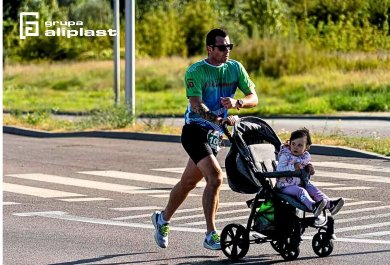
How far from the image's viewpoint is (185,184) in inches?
411

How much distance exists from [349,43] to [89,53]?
19500mm

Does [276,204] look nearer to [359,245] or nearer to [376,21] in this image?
[359,245]

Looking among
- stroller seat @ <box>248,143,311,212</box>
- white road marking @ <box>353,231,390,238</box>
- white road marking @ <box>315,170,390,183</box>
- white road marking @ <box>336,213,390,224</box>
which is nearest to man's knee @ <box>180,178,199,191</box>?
stroller seat @ <box>248,143,311,212</box>

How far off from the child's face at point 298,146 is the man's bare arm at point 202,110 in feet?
1.98

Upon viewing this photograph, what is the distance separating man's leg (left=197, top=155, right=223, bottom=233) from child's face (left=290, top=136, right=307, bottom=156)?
587 millimetres

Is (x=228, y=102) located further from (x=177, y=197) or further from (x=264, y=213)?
(x=177, y=197)

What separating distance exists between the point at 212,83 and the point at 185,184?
0.91 m

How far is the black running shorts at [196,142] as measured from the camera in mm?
10062

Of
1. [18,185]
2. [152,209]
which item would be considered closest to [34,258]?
[152,209]

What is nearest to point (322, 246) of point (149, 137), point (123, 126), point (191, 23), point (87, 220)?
point (87, 220)

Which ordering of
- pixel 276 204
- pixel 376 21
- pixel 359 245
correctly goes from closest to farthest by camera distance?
pixel 276 204
pixel 359 245
pixel 376 21

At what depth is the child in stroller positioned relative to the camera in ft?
31.9

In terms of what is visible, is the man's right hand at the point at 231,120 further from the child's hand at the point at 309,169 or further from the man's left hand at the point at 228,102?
the child's hand at the point at 309,169

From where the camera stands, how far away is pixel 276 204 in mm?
9828
